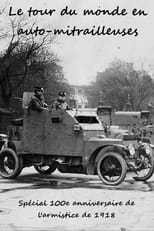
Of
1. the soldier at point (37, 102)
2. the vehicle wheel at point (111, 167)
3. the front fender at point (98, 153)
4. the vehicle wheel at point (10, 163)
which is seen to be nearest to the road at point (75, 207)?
the vehicle wheel at point (111, 167)

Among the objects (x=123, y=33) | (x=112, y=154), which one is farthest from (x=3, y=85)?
(x=123, y=33)

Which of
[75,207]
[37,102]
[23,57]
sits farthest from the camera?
[23,57]

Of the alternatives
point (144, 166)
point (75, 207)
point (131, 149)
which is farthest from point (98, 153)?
point (75, 207)

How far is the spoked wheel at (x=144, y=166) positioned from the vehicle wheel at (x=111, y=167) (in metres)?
0.59

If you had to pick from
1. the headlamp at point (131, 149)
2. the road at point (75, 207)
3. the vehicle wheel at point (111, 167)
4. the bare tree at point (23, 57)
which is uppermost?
the bare tree at point (23, 57)

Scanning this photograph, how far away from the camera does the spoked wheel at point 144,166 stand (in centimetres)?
1056

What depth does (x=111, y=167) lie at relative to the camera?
1017 cm

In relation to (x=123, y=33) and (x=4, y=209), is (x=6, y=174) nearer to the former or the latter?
(x=4, y=209)

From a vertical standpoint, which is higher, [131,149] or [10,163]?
[131,149]

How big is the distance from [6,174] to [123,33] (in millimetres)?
5416

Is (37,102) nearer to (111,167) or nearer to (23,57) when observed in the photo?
(111,167)

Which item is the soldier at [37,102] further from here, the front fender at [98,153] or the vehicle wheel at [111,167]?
the vehicle wheel at [111,167]

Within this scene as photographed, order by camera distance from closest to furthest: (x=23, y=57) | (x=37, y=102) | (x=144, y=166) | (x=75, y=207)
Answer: (x=75, y=207), (x=144, y=166), (x=37, y=102), (x=23, y=57)

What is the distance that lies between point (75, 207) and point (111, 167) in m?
3.61
